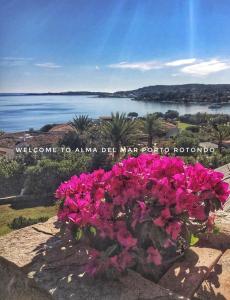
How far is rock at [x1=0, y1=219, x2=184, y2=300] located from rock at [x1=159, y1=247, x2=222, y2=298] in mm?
124

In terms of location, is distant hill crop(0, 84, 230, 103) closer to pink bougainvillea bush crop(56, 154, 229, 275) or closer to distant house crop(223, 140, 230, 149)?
distant house crop(223, 140, 230, 149)

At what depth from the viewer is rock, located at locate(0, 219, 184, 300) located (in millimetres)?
1476

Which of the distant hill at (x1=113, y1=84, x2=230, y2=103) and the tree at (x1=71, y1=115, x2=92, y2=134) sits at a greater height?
the distant hill at (x1=113, y1=84, x2=230, y2=103)

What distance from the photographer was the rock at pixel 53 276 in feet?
4.84

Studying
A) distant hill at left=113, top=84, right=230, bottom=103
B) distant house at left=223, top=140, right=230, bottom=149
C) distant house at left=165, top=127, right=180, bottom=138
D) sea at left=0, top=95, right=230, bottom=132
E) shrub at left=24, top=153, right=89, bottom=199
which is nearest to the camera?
shrub at left=24, top=153, right=89, bottom=199

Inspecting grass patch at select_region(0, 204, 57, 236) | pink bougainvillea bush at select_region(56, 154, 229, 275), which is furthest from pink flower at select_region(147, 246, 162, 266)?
grass patch at select_region(0, 204, 57, 236)

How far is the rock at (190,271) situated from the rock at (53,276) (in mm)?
124

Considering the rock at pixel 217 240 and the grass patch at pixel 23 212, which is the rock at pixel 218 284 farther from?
the grass patch at pixel 23 212

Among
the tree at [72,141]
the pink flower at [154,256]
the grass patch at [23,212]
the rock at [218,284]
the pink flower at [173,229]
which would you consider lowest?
the grass patch at [23,212]

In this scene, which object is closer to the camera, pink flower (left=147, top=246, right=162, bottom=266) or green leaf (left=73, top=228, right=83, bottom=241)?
pink flower (left=147, top=246, right=162, bottom=266)

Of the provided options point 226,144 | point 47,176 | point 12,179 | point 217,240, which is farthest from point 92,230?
point 226,144

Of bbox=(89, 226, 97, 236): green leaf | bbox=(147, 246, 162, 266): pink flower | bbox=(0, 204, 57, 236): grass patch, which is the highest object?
bbox=(89, 226, 97, 236): green leaf

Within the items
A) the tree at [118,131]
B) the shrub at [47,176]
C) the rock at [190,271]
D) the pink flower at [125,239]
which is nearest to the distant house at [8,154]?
the shrub at [47,176]

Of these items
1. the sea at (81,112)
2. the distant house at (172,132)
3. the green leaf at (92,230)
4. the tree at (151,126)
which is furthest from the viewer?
the sea at (81,112)
